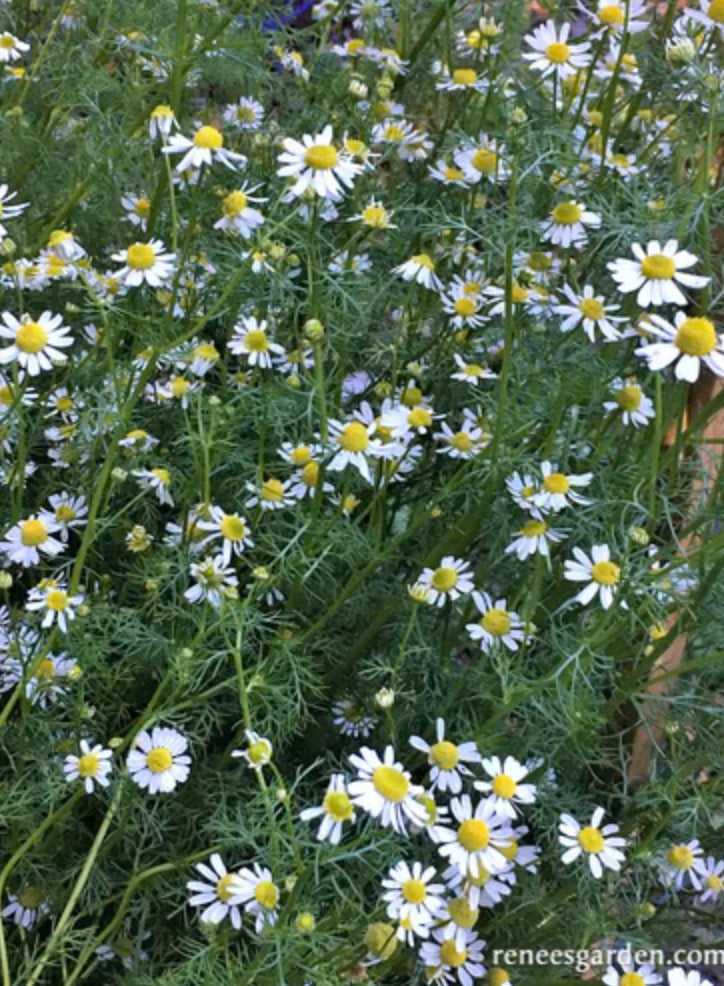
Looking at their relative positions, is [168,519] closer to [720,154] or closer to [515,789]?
[515,789]

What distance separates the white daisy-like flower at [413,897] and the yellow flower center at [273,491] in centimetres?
44

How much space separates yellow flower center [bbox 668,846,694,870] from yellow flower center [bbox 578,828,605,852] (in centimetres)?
13

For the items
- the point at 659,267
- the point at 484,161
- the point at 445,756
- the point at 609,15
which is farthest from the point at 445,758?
the point at 609,15

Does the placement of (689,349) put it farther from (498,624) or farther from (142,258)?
(142,258)

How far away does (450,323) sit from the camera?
162 centimetres

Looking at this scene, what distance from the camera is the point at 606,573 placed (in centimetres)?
132

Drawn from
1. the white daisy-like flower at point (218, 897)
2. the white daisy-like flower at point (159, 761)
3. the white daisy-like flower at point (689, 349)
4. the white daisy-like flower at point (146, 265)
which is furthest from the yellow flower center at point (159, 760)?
the white daisy-like flower at point (689, 349)

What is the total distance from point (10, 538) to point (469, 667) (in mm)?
567

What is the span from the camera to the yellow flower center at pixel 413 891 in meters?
1.15

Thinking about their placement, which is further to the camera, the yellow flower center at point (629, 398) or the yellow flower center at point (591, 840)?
the yellow flower center at point (629, 398)

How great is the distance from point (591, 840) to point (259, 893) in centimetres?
39

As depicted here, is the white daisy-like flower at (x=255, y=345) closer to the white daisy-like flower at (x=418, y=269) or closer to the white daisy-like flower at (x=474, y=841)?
the white daisy-like flower at (x=418, y=269)

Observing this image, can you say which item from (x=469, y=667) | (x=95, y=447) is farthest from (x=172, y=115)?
(x=469, y=667)

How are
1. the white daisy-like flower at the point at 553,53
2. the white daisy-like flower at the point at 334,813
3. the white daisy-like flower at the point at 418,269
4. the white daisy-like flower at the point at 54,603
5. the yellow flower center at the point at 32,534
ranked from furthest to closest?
1. the white daisy-like flower at the point at 553,53
2. the white daisy-like flower at the point at 418,269
3. the yellow flower center at the point at 32,534
4. the white daisy-like flower at the point at 54,603
5. the white daisy-like flower at the point at 334,813
